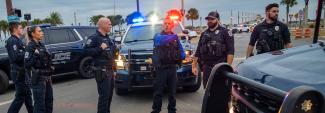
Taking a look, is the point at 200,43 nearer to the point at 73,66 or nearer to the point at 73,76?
the point at 73,66

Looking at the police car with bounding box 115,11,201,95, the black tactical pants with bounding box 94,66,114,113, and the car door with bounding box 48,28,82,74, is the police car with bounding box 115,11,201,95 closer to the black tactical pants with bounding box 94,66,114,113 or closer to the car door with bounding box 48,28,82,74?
the black tactical pants with bounding box 94,66,114,113

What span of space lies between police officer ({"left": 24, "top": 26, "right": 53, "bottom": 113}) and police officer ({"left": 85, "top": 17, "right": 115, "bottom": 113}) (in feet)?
2.05

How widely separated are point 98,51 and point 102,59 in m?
0.14

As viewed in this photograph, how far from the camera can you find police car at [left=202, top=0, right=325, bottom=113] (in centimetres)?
192

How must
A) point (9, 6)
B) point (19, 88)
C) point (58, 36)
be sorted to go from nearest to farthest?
point (19, 88) → point (58, 36) → point (9, 6)

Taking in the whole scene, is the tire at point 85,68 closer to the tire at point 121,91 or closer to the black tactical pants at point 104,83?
the tire at point 121,91

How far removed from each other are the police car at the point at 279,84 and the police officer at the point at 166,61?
240 centimetres

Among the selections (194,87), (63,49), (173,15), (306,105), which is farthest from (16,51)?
(306,105)

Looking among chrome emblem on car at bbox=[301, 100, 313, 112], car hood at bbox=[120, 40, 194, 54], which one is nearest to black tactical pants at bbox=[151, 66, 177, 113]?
car hood at bbox=[120, 40, 194, 54]

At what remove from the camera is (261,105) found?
2.52 m

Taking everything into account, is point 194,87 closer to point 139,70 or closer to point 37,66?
point 139,70

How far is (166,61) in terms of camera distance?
5.70 metres

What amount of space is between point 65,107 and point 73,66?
3543 millimetres

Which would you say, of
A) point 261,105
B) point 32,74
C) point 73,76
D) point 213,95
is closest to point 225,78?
point 213,95
